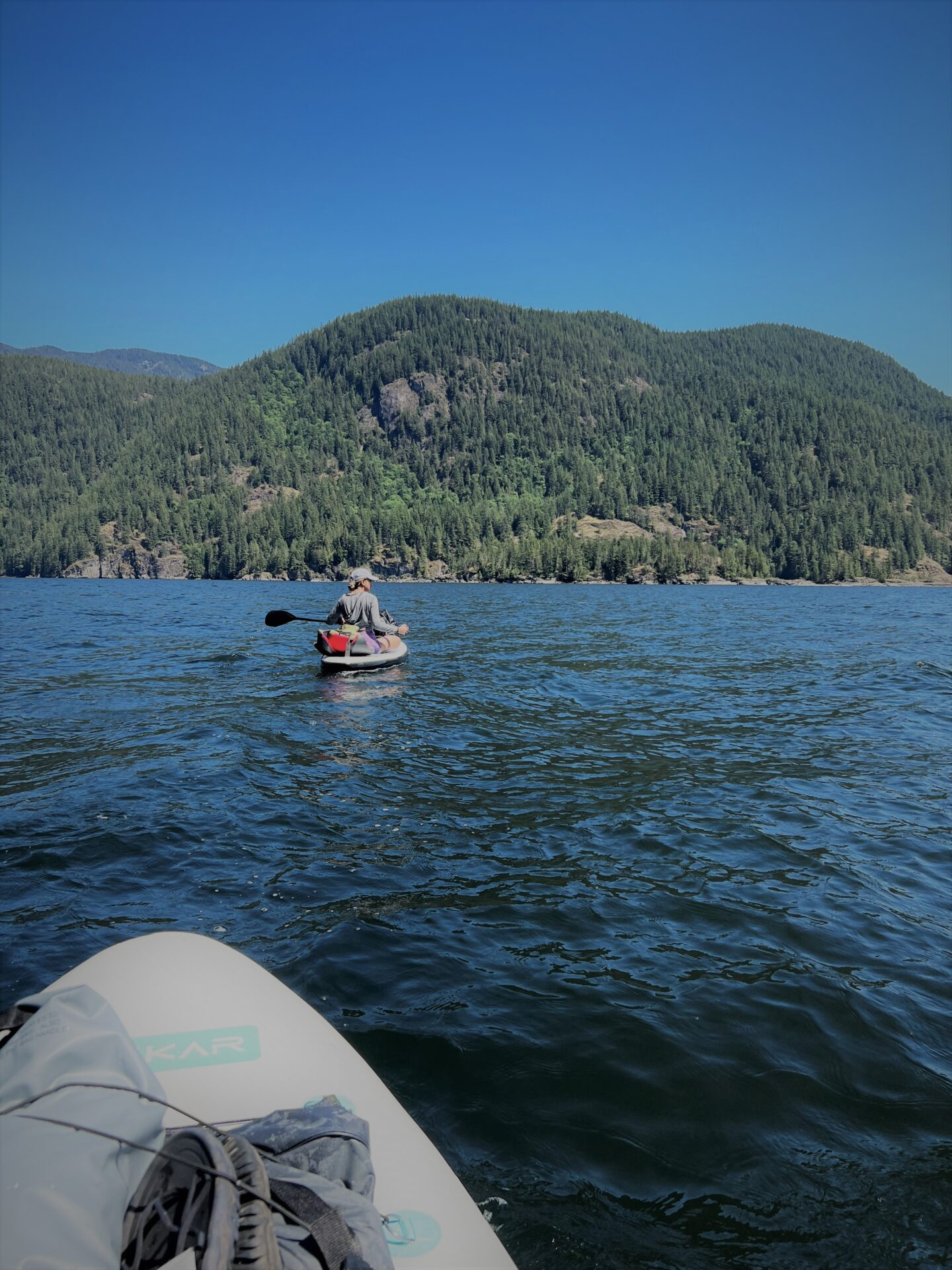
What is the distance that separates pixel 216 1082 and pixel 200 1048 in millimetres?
248

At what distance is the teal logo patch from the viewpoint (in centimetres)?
370

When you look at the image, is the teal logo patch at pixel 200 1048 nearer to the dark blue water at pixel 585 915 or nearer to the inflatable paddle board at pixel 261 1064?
the inflatable paddle board at pixel 261 1064

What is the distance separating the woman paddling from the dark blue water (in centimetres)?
322

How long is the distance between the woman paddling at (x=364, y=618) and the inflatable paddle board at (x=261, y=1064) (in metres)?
14.9

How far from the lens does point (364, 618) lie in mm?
20031

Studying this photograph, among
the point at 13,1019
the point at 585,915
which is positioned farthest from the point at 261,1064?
the point at 585,915

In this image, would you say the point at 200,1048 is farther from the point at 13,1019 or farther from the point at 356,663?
the point at 356,663

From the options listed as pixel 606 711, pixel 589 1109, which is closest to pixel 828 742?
pixel 606 711

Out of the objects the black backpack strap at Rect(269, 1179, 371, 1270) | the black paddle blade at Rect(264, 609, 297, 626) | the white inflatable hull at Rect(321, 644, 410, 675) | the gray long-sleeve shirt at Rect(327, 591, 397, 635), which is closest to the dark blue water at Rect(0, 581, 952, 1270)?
the black backpack strap at Rect(269, 1179, 371, 1270)

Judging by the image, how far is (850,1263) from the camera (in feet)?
10.9

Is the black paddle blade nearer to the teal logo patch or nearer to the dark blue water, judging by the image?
the dark blue water

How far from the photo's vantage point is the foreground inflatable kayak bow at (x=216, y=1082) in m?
2.40

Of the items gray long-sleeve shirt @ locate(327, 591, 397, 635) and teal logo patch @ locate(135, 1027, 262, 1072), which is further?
gray long-sleeve shirt @ locate(327, 591, 397, 635)

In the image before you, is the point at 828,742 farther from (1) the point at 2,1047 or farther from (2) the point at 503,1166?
(1) the point at 2,1047
